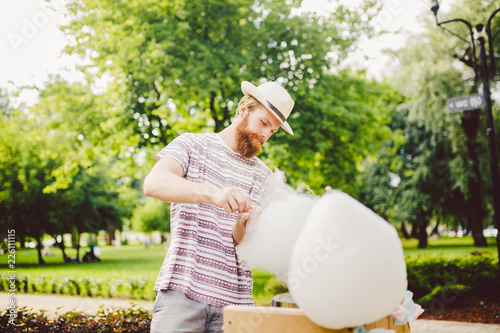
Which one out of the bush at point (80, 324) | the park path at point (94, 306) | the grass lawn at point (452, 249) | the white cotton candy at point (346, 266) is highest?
the white cotton candy at point (346, 266)

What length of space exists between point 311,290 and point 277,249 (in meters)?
0.30

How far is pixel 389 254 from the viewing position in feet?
3.47

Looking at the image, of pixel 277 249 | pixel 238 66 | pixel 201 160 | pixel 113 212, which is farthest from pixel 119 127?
pixel 113 212

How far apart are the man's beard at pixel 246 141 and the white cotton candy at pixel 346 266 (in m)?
0.99

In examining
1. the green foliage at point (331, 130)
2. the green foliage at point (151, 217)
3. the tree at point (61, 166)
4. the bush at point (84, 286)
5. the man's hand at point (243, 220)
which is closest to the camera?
the man's hand at point (243, 220)

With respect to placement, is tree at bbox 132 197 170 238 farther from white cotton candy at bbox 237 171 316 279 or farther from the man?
white cotton candy at bbox 237 171 316 279

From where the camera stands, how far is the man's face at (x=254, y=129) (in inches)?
80.4

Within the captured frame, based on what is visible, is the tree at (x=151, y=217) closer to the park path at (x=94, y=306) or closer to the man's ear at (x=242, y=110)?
the park path at (x=94, y=306)

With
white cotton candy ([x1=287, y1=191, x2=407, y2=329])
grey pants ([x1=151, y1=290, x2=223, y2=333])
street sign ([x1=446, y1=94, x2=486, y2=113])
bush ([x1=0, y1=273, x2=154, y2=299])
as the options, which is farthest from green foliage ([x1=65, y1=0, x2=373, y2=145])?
white cotton candy ([x1=287, y1=191, x2=407, y2=329])

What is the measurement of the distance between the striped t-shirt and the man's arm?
22 centimetres

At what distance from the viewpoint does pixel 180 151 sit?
1.85 m

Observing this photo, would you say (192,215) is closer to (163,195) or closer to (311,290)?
Answer: (163,195)

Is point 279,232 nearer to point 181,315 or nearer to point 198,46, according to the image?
point 181,315

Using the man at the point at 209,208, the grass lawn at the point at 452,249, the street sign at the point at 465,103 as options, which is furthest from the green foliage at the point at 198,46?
the grass lawn at the point at 452,249
